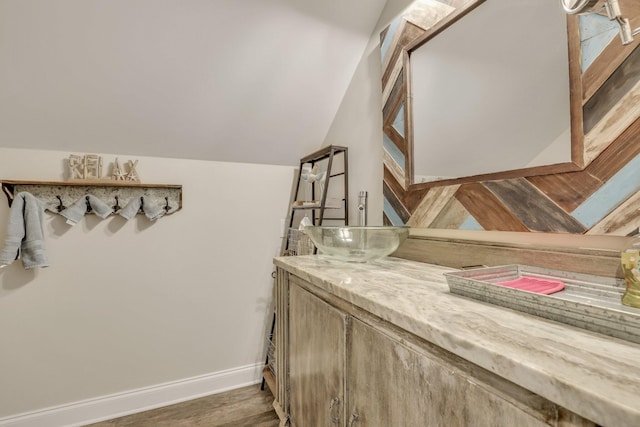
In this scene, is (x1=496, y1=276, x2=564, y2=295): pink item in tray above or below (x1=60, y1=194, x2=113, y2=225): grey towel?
below

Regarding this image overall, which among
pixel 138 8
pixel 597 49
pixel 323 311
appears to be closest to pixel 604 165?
pixel 597 49

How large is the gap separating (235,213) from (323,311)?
1.33 metres

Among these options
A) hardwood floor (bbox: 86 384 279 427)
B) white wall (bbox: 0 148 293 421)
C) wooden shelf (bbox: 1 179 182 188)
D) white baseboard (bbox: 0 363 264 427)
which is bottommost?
hardwood floor (bbox: 86 384 279 427)

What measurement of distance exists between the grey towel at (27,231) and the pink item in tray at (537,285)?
2.07 m

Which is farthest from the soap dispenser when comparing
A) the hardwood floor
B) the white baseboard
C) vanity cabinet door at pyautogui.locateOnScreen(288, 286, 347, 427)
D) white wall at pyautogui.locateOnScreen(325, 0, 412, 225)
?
the white baseboard

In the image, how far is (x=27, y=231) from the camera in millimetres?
1572

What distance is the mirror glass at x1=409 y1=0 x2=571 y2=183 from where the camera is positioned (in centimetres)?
87

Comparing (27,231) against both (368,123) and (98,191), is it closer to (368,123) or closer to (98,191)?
(98,191)

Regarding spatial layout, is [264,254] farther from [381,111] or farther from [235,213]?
[381,111]

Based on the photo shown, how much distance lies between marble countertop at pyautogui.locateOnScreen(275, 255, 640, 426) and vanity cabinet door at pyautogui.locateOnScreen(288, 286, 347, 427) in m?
0.15

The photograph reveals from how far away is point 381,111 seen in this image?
1.59 meters

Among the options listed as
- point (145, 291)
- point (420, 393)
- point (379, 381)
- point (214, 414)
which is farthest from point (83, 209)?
point (420, 393)

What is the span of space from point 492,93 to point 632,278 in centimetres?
68

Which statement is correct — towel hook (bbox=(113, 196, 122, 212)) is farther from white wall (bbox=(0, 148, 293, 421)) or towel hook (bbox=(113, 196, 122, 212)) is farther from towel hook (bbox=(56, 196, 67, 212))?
towel hook (bbox=(56, 196, 67, 212))
